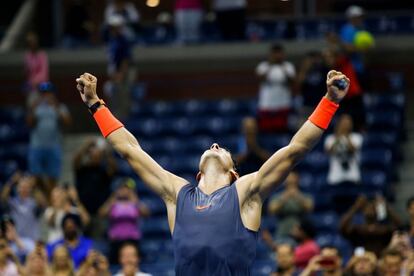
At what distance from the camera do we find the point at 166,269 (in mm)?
15695

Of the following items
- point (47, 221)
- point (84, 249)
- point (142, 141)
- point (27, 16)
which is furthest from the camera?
point (27, 16)

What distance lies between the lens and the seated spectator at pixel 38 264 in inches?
535

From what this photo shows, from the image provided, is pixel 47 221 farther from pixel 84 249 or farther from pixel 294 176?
pixel 294 176

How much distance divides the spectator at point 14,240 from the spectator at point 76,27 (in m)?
6.59

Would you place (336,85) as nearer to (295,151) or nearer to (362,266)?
(295,151)

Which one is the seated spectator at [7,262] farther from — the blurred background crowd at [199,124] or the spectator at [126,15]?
the spectator at [126,15]

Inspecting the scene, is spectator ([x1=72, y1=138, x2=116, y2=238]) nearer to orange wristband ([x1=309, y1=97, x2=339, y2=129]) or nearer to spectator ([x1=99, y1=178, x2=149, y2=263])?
spectator ([x1=99, y1=178, x2=149, y2=263])

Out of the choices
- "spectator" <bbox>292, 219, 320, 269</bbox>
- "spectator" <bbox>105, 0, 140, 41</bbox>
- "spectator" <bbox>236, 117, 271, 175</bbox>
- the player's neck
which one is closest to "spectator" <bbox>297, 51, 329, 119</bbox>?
"spectator" <bbox>236, 117, 271, 175</bbox>

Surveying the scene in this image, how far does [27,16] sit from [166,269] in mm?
8723

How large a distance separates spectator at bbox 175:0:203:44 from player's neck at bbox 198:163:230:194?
42.5ft

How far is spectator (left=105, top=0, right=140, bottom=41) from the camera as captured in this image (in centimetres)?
2124

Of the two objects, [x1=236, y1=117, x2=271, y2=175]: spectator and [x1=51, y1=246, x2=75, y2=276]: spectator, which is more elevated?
[x1=236, y1=117, x2=271, y2=175]: spectator

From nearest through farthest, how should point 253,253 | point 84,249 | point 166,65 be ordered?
point 253,253, point 84,249, point 166,65

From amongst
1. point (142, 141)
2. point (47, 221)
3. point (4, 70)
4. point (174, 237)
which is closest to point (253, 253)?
point (174, 237)
